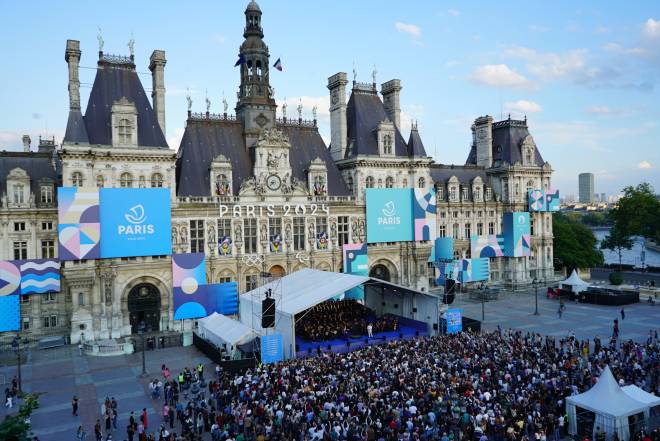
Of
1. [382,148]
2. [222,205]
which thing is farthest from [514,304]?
[222,205]

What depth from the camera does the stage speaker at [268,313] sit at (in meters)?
40.1

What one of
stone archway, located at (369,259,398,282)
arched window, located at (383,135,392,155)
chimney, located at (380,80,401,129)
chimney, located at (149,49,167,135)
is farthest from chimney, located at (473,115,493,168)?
chimney, located at (149,49,167,135)

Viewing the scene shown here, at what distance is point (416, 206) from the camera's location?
215 feet

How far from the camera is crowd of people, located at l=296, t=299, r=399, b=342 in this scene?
156ft

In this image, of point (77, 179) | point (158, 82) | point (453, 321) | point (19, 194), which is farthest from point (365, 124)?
point (19, 194)

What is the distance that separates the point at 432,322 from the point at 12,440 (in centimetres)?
3917

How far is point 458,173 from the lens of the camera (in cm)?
7819

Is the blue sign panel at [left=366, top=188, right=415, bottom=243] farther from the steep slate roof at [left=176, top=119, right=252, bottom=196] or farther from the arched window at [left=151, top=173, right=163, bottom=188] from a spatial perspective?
the arched window at [left=151, top=173, right=163, bottom=188]

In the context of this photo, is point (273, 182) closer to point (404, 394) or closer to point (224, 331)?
A: point (224, 331)

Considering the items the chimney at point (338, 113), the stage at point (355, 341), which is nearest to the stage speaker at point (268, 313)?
the stage at point (355, 341)

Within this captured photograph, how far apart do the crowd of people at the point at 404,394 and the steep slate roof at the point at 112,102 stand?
81.6 feet

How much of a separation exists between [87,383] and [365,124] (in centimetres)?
4332

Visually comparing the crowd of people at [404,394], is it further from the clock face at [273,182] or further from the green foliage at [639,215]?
the green foliage at [639,215]

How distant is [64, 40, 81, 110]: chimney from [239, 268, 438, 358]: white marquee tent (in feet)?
78.3
